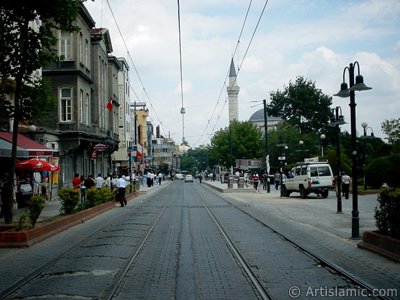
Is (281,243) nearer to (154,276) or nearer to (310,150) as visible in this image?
(154,276)

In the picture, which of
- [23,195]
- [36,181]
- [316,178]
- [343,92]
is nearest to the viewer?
[343,92]

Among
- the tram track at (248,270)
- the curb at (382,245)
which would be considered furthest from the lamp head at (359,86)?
the tram track at (248,270)

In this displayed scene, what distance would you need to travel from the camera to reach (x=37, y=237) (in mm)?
14883

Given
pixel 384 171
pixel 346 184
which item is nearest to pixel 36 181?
pixel 346 184

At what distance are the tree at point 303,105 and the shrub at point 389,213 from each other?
76327mm

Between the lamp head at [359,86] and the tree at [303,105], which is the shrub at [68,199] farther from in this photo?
the tree at [303,105]

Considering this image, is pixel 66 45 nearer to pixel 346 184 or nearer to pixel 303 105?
pixel 346 184

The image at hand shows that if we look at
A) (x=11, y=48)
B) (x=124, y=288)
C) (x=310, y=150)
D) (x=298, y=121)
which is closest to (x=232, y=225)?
(x=11, y=48)

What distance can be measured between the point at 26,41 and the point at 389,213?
10.6 m

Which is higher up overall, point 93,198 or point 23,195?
point 23,195

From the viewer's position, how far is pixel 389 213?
11766 mm

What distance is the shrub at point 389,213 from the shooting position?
11305 mm

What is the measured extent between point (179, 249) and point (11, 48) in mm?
7483

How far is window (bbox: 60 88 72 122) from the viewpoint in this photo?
1599 inches
